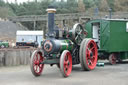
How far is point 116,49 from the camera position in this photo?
14.1 meters

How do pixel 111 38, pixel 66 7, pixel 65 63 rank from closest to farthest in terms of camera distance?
pixel 65 63
pixel 111 38
pixel 66 7

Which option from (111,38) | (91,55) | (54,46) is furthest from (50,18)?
(111,38)

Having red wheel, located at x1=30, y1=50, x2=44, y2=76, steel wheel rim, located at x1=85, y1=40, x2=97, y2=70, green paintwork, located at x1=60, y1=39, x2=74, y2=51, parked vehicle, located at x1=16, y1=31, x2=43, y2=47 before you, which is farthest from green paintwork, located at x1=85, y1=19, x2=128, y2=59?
parked vehicle, located at x1=16, y1=31, x2=43, y2=47

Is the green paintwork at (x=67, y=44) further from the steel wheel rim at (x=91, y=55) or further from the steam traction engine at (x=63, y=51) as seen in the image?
the steel wheel rim at (x=91, y=55)

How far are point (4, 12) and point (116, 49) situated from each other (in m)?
66.8

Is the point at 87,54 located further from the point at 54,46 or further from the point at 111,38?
the point at 111,38

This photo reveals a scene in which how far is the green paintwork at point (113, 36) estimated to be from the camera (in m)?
13.8

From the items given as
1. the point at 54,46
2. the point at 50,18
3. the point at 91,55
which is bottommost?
the point at 91,55

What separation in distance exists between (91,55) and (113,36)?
3335 mm

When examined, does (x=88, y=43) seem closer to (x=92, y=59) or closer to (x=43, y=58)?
(x=92, y=59)

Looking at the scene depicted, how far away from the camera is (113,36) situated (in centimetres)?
1395

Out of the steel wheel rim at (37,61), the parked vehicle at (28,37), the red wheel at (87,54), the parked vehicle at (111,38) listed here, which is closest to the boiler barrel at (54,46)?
the steel wheel rim at (37,61)

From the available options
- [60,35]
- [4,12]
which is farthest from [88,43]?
[4,12]

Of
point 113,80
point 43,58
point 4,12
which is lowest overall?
point 113,80
